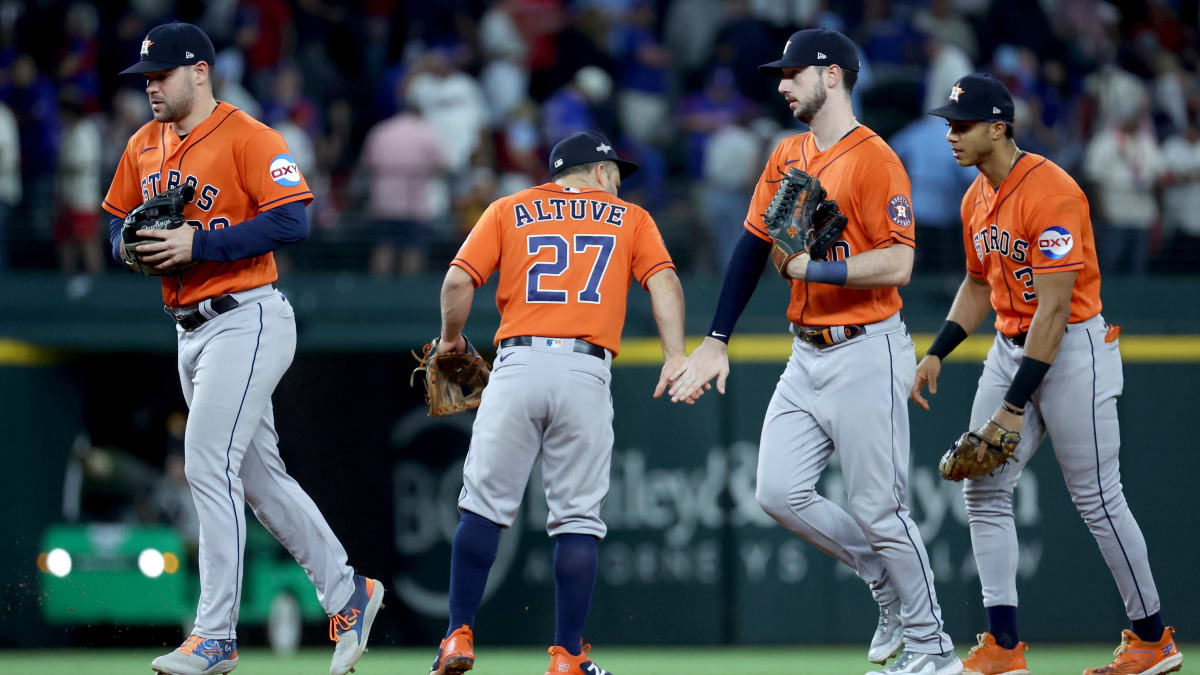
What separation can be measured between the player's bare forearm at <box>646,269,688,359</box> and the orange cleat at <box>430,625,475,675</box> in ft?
4.11

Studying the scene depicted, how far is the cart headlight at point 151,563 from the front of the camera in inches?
371

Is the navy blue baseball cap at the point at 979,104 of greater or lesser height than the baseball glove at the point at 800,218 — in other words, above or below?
above

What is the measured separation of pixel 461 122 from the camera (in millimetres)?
11406

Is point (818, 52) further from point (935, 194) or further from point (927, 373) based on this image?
point (935, 194)

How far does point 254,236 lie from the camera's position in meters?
5.30

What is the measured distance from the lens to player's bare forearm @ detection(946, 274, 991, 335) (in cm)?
603

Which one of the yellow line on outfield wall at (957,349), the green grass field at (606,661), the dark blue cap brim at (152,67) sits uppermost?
the dark blue cap brim at (152,67)

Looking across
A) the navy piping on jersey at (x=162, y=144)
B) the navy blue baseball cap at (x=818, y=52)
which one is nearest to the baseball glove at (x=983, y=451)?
the navy blue baseball cap at (x=818, y=52)

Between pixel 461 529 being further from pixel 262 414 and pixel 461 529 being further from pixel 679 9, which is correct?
pixel 679 9

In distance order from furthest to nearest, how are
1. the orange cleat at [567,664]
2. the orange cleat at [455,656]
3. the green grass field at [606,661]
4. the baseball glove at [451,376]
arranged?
the green grass field at [606,661], the baseball glove at [451,376], the orange cleat at [567,664], the orange cleat at [455,656]

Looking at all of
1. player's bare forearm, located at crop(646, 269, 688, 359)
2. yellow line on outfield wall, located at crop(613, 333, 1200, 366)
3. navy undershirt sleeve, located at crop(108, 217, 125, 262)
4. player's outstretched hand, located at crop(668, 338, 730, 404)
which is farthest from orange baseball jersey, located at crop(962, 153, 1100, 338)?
yellow line on outfield wall, located at crop(613, 333, 1200, 366)

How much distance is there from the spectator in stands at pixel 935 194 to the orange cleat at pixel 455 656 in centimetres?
630

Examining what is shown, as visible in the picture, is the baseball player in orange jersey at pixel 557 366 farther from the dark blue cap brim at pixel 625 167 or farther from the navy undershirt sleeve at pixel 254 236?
the navy undershirt sleeve at pixel 254 236

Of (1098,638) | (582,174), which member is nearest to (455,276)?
(582,174)
